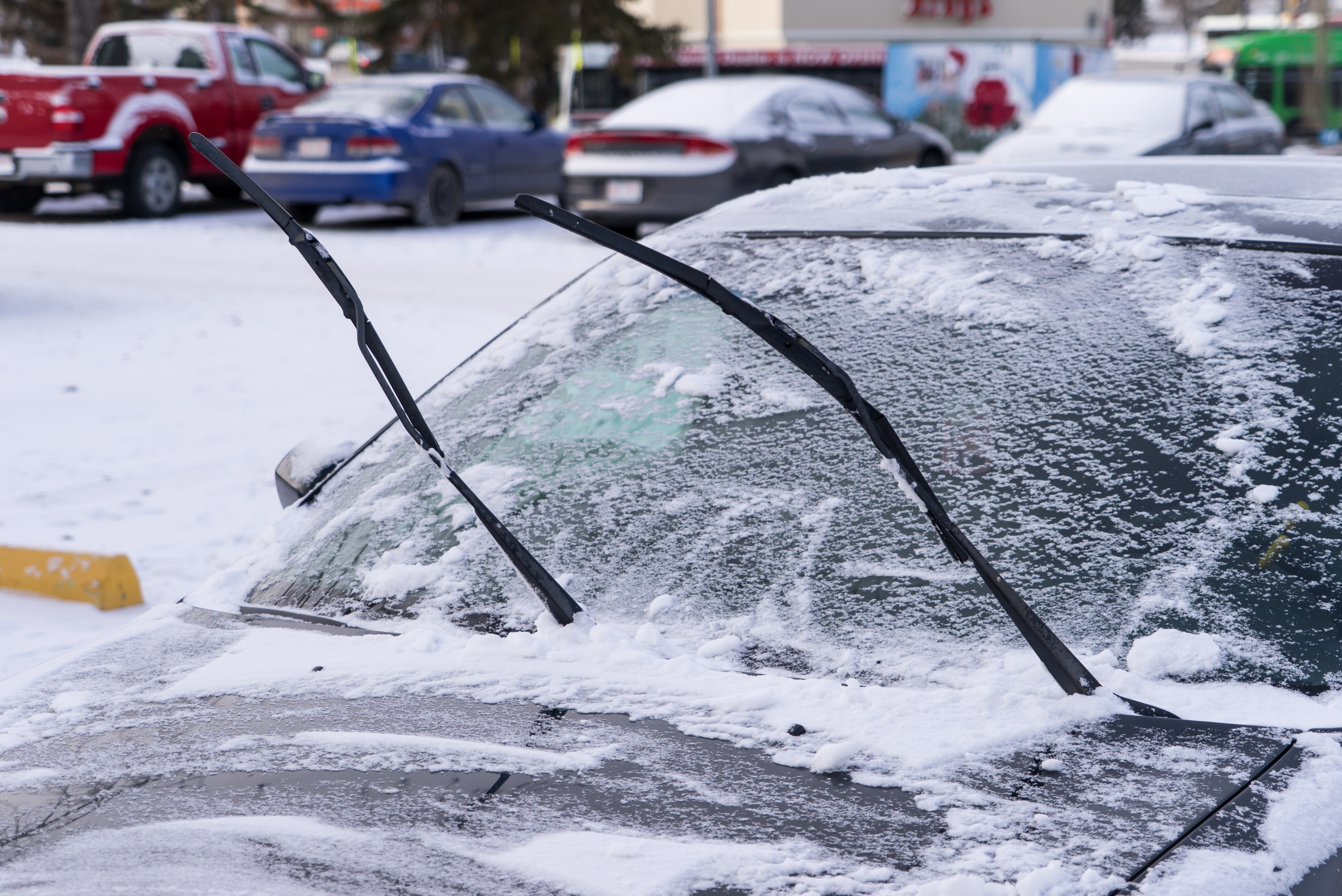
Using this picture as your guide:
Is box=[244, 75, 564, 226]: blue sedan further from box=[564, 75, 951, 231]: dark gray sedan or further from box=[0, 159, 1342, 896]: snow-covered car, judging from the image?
box=[0, 159, 1342, 896]: snow-covered car

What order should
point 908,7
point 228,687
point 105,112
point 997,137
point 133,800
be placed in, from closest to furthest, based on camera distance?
point 133,800 → point 228,687 → point 105,112 → point 997,137 → point 908,7

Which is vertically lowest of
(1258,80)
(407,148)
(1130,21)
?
(407,148)

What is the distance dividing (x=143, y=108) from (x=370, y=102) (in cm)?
218

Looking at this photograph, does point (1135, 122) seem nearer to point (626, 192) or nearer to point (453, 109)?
point (626, 192)

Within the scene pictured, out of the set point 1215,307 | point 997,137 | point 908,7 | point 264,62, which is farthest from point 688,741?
point 908,7

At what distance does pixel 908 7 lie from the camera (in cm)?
2930

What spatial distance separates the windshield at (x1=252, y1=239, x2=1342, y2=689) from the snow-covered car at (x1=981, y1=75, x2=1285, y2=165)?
361 inches

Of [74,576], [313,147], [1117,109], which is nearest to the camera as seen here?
[74,576]

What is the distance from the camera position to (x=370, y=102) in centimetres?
1305

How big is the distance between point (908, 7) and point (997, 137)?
5178 mm

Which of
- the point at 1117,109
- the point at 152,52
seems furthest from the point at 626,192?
the point at 152,52

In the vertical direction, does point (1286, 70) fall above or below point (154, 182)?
above

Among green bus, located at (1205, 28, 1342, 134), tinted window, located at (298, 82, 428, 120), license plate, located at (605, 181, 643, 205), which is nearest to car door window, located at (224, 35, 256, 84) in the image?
tinted window, located at (298, 82, 428, 120)

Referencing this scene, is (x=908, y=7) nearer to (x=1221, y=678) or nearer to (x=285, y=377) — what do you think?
(x=285, y=377)
